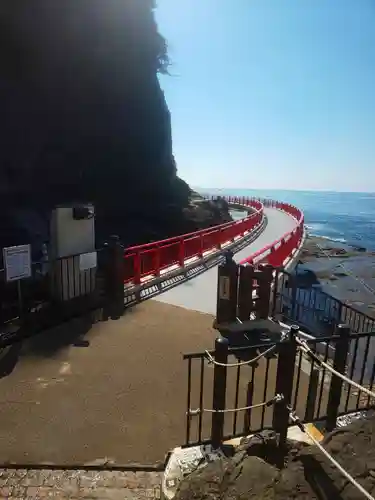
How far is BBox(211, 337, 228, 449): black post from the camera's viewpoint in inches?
152

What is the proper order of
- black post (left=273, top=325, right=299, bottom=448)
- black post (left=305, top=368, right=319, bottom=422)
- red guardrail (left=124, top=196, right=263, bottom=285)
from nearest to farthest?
black post (left=273, top=325, right=299, bottom=448) → black post (left=305, top=368, right=319, bottom=422) → red guardrail (left=124, top=196, right=263, bottom=285)

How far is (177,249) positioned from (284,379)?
1337 cm

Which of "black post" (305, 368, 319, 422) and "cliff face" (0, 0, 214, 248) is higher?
"cliff face" (0, 0, 214, 248)

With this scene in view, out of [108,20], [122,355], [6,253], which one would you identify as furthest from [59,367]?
[108,20]

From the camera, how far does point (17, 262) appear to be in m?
7.04

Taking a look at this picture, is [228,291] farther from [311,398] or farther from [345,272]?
[345,272]

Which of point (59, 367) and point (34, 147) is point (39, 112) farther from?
point (59, 367)

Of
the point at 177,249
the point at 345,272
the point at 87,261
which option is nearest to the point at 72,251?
the point at 87,261

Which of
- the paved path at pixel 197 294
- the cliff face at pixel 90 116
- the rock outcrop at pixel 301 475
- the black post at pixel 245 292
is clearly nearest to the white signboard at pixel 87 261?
the paved path at pixel 197 294

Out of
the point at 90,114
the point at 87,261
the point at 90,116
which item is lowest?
the point at 87,261

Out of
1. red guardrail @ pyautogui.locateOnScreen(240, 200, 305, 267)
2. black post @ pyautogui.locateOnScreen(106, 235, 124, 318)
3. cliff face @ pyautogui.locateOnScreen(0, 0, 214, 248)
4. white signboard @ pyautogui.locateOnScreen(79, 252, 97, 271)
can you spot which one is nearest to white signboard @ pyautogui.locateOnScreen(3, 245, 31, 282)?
white signboard @ pyautogui.locateOnScreen(79, 252, 97, 271)

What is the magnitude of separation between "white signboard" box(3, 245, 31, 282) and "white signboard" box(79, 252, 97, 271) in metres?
1.49

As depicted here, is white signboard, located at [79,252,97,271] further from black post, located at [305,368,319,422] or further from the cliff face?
the cliff face

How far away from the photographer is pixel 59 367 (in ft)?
19.9
